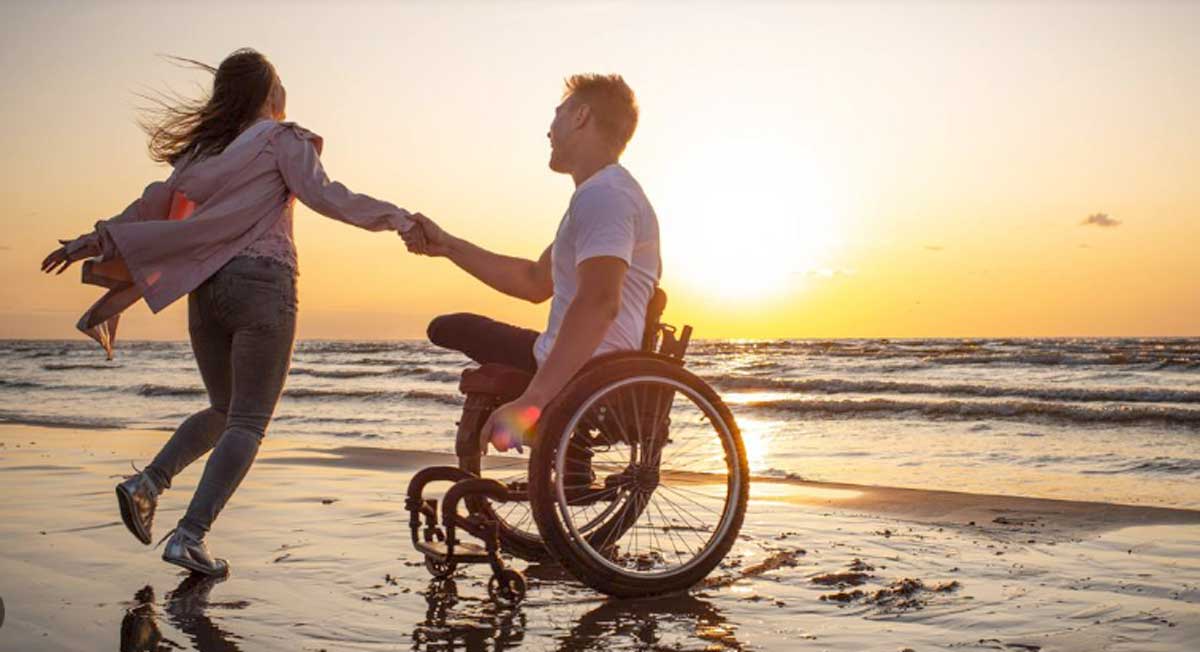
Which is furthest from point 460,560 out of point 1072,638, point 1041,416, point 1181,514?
point 1041,416

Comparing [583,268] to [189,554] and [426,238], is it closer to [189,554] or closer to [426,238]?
[426,238]

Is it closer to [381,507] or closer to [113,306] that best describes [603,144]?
[113,306]

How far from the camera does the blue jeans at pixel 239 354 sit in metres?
3.47

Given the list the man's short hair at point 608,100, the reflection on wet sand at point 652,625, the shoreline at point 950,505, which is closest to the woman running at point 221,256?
the man's short hair at point 608,100

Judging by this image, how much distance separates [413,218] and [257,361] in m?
0.72

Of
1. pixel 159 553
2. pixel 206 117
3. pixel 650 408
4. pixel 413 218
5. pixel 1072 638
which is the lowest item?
pixel 159 553

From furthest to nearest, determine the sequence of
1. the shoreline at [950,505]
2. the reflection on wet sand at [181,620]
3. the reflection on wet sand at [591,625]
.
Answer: the shoreline at [950,505]
the reflection on wet sand at [591,625]
the reflection on wet sand at [181,620]

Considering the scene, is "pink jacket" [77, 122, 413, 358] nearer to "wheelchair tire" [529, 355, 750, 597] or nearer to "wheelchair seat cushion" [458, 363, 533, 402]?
"wheelchair seat cushion" [458, 363, 533, 402]

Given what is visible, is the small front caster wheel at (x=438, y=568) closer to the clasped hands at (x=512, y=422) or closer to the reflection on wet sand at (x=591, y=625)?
the reflection on wet sand at (x=591, y=625)

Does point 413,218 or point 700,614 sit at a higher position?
point 413,218

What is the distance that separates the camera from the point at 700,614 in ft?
10.2

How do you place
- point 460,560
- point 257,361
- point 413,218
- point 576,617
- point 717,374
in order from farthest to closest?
point 717,374, point 413,218, point 257,361, point 460,560, point 576,617

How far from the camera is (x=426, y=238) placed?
384 cm

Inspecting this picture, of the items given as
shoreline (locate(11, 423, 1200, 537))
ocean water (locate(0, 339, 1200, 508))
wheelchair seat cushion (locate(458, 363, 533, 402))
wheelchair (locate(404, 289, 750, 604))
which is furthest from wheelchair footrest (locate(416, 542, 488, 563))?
ocean water (locate(0, 339, 1200, 508))
